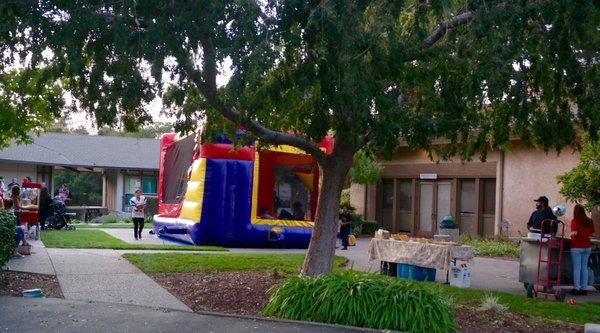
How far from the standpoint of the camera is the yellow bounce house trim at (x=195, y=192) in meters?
20.0

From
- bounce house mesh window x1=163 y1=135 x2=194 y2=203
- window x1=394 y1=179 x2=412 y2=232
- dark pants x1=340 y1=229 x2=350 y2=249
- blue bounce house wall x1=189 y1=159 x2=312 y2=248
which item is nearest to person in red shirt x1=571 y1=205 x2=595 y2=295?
dark pants x1=340 y1=229 x2=350 y2=249

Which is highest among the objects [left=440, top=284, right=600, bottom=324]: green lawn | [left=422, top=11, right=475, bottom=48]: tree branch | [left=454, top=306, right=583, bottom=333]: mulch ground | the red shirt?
[left=422, top=11, right=475, bottom=48]: tree branch

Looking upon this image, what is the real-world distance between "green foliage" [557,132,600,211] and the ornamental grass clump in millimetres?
10262

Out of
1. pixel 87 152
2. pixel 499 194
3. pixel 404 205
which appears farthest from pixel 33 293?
pixel 87 152

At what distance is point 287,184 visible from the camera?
2264 centimetres

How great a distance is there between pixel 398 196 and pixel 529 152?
7908 mm

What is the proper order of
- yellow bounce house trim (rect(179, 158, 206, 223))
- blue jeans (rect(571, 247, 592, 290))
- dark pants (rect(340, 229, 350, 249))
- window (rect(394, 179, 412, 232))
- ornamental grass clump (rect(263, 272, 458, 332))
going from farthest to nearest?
window (rect(394, 179, 412, 232)) → dark pants (rect(340, 229, 350, 249)) → yellow bounce house trim (rect(179, 158, 206, 223)) → blue jeans (rect(571, 247, 592, 290)) → ornamental grass clump (rect(263, 272, 458, 332))

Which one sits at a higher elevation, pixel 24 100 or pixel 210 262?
pixel 24 100

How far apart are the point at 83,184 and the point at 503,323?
44757 mm

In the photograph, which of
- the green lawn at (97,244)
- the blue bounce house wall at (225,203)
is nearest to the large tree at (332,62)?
the green lawn at (97,244)

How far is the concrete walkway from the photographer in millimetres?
11273

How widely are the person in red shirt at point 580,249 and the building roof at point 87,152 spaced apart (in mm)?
31136

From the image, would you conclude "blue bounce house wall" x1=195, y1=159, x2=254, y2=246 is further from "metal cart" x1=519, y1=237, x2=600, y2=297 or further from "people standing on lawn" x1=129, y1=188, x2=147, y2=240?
"metal cart" x1=519, y1=237, x2=600, y2=297

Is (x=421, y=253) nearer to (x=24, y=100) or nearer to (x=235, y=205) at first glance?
(x=235, y=205)
